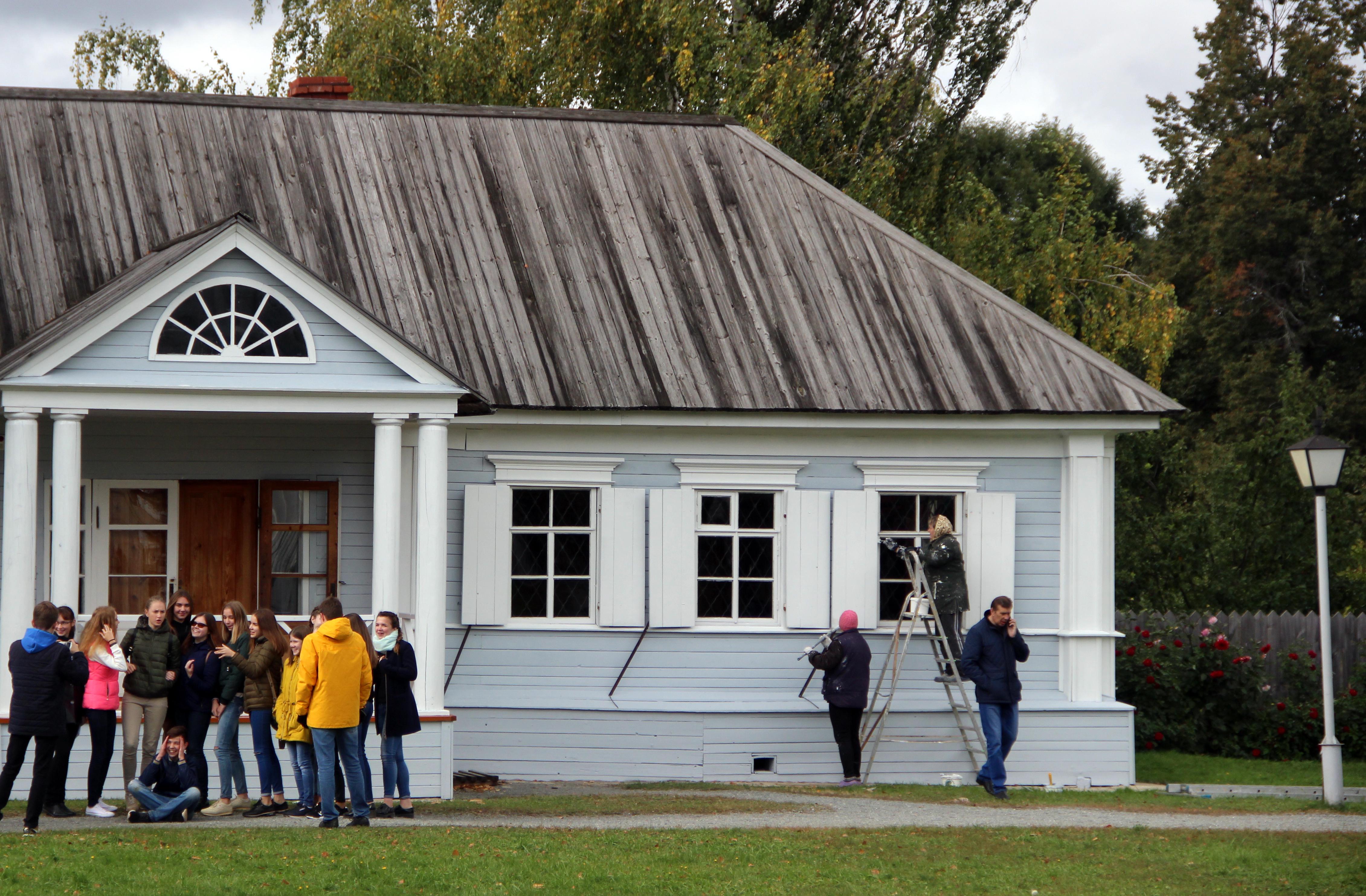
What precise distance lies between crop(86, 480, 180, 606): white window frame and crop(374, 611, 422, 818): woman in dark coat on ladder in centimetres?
386

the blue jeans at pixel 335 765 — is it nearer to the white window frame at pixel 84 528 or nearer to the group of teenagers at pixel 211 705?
the group of teenagers at pixel 211 705

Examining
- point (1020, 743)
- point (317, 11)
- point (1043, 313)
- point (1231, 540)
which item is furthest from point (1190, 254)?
point (1020, 743)

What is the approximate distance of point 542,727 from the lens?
48.2 ft

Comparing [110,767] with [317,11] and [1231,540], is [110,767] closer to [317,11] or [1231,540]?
[1231,540]

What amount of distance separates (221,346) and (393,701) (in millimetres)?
3179

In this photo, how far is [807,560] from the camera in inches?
595

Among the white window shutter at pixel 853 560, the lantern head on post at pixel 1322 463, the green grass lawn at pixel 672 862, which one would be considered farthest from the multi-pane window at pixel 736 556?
the lantern head on post at pixel 1322 463

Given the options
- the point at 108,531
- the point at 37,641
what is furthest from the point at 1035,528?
the point at 37,641

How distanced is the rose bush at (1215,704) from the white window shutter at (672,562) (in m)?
5.56

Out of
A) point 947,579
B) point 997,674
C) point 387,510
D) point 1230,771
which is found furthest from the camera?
point 1230,771

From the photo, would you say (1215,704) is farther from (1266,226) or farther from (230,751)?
(1266,226)

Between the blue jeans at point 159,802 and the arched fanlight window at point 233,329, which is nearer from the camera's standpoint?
the blue jeans at point 159,802

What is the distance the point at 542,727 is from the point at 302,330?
179 inches

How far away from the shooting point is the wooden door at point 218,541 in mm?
14555
